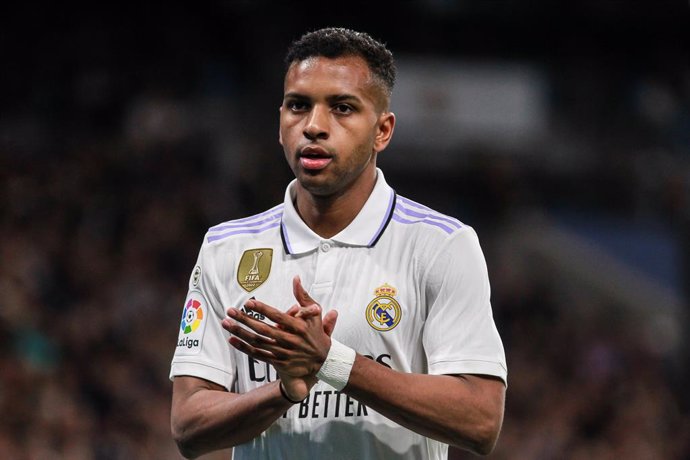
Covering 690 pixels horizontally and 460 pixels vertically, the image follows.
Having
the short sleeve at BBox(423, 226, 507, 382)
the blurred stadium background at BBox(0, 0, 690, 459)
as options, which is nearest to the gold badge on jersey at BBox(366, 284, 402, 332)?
the short sleeve at BBox(423, 226, 507, 382)

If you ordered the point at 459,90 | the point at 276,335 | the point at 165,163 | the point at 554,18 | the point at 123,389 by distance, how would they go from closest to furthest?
the point at 276,335 < the point at 123,389 < the point at 165,163 < the point at 459,90 < the point at 554,18

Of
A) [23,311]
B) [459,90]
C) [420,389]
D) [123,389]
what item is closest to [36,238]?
[23,311]

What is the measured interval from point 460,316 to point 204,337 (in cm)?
81

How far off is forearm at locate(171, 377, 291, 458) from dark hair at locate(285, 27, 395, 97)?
1043 mm

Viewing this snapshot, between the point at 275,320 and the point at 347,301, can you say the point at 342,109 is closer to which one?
the point at 347,301

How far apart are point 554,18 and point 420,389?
11806 millimetres

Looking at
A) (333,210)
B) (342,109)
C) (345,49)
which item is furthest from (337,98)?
(333,210)

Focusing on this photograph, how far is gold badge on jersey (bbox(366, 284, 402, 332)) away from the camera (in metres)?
3.25

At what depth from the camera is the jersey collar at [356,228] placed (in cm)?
343

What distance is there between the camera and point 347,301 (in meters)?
3.29

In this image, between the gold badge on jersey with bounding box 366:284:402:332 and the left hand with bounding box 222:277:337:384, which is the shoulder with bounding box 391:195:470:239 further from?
the left hand with bounding box 222:277:337:384

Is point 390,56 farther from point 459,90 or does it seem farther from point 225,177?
point 459,90

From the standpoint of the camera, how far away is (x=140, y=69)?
1169cm

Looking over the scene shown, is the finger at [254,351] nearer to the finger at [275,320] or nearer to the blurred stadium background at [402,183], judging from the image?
the finger at [275,320]
